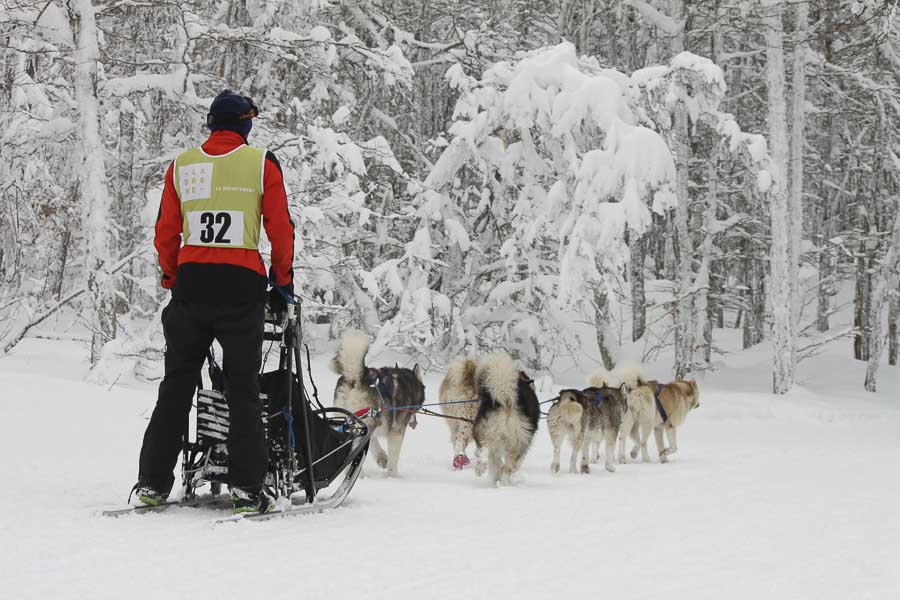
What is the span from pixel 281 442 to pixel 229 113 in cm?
189

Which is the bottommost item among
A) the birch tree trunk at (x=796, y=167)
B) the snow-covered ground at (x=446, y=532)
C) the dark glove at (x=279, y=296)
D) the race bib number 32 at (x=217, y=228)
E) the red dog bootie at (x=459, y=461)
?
the red dog bootie at (x=459, y=461)

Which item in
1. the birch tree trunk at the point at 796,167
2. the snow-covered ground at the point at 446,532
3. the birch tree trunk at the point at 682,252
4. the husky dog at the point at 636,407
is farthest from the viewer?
the birch tree trunk at the point at 682,252

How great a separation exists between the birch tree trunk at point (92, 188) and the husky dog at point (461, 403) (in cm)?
467

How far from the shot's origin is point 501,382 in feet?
24.3

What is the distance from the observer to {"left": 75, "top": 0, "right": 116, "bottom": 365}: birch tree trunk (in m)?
11.0

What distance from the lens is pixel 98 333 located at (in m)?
11.0

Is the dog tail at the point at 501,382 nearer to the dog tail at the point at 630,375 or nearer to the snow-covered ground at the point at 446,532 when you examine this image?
the snow-covered ground at the point at 446,532

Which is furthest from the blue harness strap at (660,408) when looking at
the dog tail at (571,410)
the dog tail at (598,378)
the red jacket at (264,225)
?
the red jacket at (264,225)

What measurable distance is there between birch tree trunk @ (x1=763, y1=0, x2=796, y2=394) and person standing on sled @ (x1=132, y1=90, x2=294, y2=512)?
1345 cm

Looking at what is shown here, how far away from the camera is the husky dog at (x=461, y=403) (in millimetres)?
8656

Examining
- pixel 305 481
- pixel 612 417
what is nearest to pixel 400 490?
pixel 305 481

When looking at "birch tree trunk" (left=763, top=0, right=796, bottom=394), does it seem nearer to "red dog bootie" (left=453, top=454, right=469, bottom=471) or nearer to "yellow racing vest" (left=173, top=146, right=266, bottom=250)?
"red dog bootie" (left=453, top=454, right=469, bottom=471)

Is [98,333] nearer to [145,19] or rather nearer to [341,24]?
[145,19]

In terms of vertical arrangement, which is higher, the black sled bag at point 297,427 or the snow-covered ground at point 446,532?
the black sled bag at point 297,427
